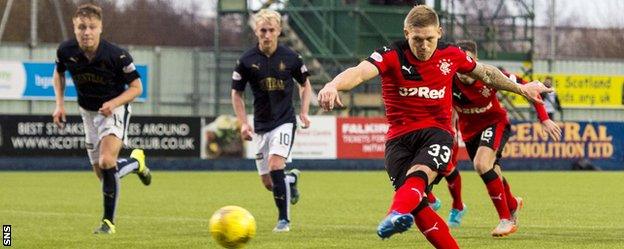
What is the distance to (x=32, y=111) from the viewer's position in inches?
1506

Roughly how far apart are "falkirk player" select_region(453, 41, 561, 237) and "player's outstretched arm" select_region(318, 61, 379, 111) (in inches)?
162

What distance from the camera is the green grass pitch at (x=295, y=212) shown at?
40.3 feet

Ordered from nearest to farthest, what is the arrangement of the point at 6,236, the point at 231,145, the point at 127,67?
the point at 6,236 < the point at 127,67 < the point at 231,145

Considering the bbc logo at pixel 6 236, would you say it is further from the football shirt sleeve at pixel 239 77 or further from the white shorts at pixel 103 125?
the football shirt sleeve at pixel 239 77

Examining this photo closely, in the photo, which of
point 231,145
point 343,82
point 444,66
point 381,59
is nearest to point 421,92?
point 444,66

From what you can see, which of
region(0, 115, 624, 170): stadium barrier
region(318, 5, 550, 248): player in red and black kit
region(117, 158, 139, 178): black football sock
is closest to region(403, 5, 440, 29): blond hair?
region(318, 5, 550, 248): player in red and black kit

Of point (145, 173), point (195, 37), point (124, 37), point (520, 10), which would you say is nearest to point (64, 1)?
point (124, 37)

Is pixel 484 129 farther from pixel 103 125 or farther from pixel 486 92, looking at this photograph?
pixel 103 125

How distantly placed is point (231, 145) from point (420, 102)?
22729 millimetres

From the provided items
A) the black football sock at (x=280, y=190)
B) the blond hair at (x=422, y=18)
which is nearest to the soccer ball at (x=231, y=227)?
the blond hair at (x=422, y=18)

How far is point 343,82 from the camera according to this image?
29.5 ft

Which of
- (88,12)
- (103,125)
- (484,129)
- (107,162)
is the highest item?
(88,12)

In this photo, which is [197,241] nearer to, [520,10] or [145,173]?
[145,173]

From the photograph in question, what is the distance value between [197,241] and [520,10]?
96.7ft
